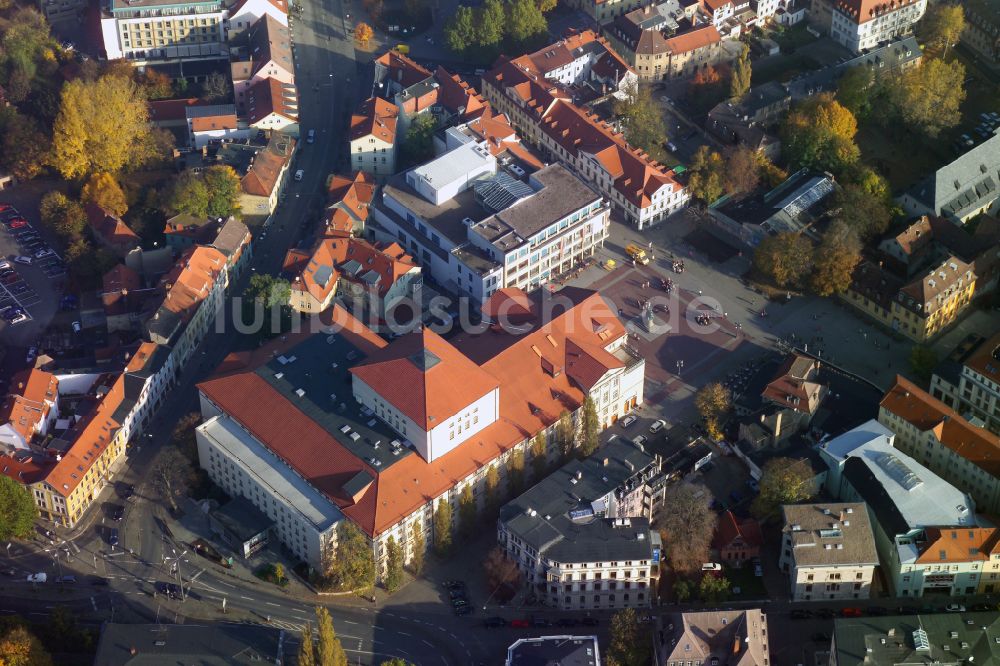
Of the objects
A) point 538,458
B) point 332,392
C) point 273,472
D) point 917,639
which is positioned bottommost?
point 538,458

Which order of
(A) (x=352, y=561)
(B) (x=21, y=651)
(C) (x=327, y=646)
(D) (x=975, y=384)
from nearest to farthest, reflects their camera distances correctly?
(C) (x=327, y=646) → (B) (x=21, y=651) → (A) (x=352, y=561) → (D) (x=975, y=384)

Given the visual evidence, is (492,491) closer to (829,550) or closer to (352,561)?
(352,561)

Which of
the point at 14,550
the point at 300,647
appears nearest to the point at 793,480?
the point at 300,647

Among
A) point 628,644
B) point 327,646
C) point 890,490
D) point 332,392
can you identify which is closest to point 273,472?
point 332,392

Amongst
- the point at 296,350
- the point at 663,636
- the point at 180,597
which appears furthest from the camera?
the point at 296,350

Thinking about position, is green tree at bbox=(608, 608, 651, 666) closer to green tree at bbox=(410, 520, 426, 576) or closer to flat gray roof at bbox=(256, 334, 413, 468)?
green tree at bbox=(410, 520, 426, 576)

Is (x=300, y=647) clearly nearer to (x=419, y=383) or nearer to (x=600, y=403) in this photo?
(x=419, y=383)

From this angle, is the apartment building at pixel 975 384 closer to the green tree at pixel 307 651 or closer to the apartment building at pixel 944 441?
Result: the apartment building at pixel 944 441

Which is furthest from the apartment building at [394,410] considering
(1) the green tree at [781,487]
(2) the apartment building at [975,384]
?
(2) the apartment building at [975,384]
